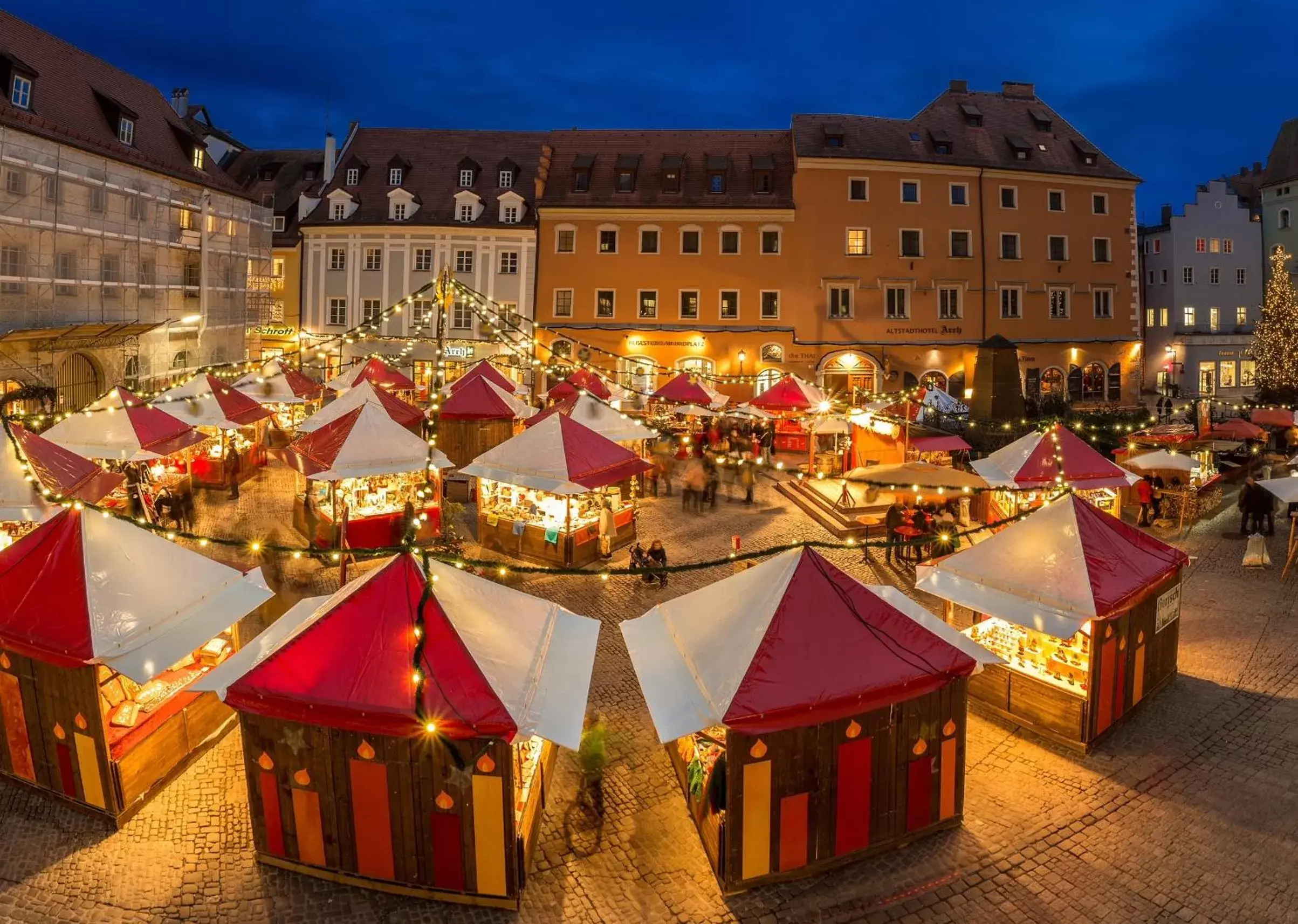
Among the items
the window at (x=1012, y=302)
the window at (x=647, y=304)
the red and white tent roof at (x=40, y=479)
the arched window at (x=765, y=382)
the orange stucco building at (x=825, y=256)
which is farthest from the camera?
the window at (x=1012, y=302)

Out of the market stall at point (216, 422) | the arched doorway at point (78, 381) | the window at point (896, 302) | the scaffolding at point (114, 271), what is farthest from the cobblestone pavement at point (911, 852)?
the window at point (896, 302)

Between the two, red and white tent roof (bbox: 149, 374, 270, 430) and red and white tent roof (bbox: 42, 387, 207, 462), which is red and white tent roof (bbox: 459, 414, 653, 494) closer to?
red and white tent roof (bbox: 42, 387, 207, 462)

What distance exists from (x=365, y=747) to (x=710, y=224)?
1317 inches

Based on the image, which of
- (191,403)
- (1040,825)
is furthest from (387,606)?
(191,403)

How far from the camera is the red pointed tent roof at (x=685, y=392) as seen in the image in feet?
90.5

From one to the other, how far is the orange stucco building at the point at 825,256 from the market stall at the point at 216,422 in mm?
16543

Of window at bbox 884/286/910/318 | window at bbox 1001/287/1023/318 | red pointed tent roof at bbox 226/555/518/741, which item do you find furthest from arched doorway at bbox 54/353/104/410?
window at bbox 1001/287/1023/318

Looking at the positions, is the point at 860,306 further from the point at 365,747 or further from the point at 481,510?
the point at 365,747

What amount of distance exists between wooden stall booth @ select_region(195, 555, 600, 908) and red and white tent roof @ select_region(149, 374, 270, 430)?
523 inches

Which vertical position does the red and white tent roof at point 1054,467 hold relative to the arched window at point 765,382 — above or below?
below

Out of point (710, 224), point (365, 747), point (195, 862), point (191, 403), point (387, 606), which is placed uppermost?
point (710, 224)

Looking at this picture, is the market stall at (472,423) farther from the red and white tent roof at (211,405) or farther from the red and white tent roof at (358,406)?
the red and white tent roof at (211,405)

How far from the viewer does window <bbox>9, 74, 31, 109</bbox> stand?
25.3m

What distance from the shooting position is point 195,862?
23.0 ft
